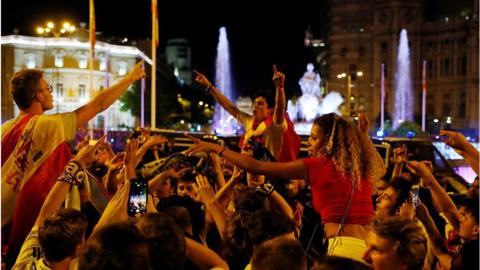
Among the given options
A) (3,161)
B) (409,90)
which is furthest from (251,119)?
(409,90)

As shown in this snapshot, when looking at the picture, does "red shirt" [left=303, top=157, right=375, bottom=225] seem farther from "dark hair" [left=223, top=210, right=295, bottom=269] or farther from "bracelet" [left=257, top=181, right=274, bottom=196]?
"bracelet" [left=257, top=181, right=274, bottom=196]

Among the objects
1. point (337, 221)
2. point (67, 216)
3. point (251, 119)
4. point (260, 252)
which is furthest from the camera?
point (251, 119)

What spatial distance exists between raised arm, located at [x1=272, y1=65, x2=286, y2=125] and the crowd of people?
0.04ft

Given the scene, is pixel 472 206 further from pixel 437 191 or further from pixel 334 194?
pixel 334 194

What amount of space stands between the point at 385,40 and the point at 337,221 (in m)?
86.5

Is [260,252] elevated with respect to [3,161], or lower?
lower

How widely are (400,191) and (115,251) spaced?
342 cm

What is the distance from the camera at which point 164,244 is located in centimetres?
326

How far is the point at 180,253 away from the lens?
327 cm

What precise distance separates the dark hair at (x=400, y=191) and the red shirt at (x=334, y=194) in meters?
0.85

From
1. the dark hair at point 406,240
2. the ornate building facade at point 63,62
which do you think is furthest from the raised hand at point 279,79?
the ornate building facade at point 63,62

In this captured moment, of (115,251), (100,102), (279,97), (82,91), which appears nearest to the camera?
(115,251)

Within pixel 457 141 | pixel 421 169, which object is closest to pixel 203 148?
pixel 457 141

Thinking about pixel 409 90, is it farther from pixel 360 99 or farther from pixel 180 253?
pixel 180 253
